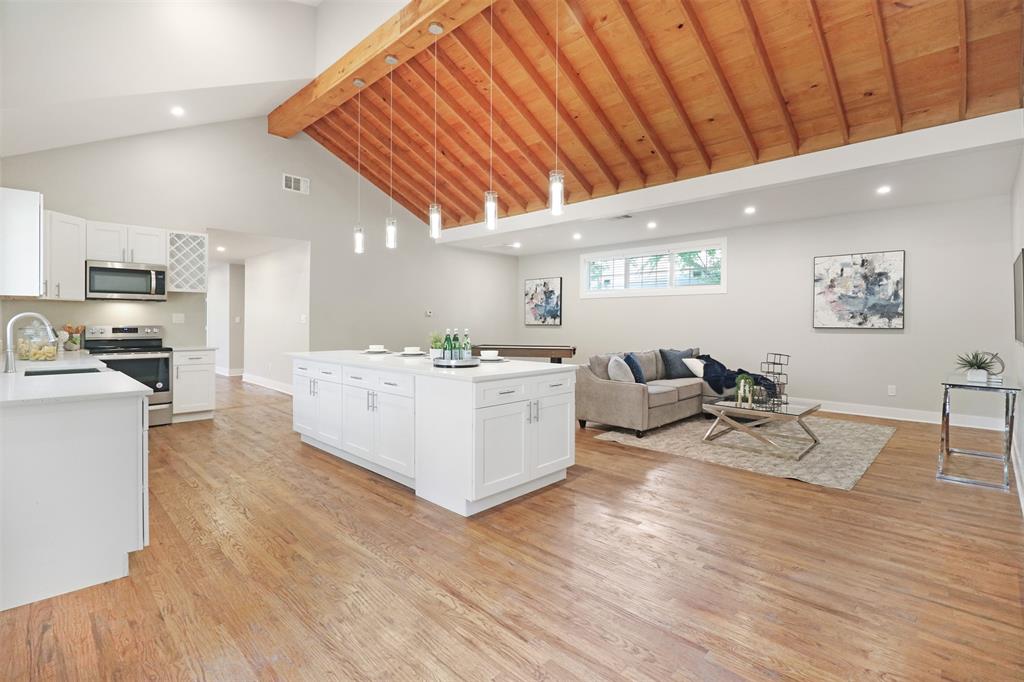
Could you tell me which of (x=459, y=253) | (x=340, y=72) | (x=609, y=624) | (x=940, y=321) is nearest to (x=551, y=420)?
(x=609, y=624)

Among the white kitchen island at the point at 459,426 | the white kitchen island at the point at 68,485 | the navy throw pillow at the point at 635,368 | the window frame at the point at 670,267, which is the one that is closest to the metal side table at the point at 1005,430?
the navy throw pillow at the point at 635,368

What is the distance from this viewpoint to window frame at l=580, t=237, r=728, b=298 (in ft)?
24.8

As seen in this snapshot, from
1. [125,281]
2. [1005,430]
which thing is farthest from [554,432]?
[125,281]

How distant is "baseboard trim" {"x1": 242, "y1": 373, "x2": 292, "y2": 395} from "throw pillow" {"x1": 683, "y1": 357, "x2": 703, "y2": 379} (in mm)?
6073

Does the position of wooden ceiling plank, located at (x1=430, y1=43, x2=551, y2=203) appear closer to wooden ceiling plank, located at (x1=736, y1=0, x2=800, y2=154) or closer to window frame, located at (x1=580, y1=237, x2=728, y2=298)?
window frame, located at (x1=580, y1=237, x2=728, y2=298)

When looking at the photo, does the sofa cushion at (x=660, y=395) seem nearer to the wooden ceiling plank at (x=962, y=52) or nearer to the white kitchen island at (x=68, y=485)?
the wooden ceiling plank at (x=962, y=52)

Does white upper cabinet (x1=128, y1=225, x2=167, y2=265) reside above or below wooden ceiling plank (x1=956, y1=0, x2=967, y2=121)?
below

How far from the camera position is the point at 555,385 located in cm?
346

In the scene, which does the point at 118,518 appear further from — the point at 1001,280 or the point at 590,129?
the point at 1001,280

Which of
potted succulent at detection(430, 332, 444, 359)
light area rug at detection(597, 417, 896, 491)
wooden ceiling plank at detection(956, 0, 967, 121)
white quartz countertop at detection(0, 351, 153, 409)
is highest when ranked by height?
wooden ceiling plank at detection(956, 0, 967, 121)

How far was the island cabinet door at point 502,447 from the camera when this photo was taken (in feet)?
9.64

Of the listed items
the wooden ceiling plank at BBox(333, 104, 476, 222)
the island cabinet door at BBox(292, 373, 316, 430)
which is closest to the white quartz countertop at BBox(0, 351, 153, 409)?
the island cabinet door at BBox(292, 373, 316, 430)

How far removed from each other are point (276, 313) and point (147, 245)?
295cm

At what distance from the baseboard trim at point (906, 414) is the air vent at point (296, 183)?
7.82 m
